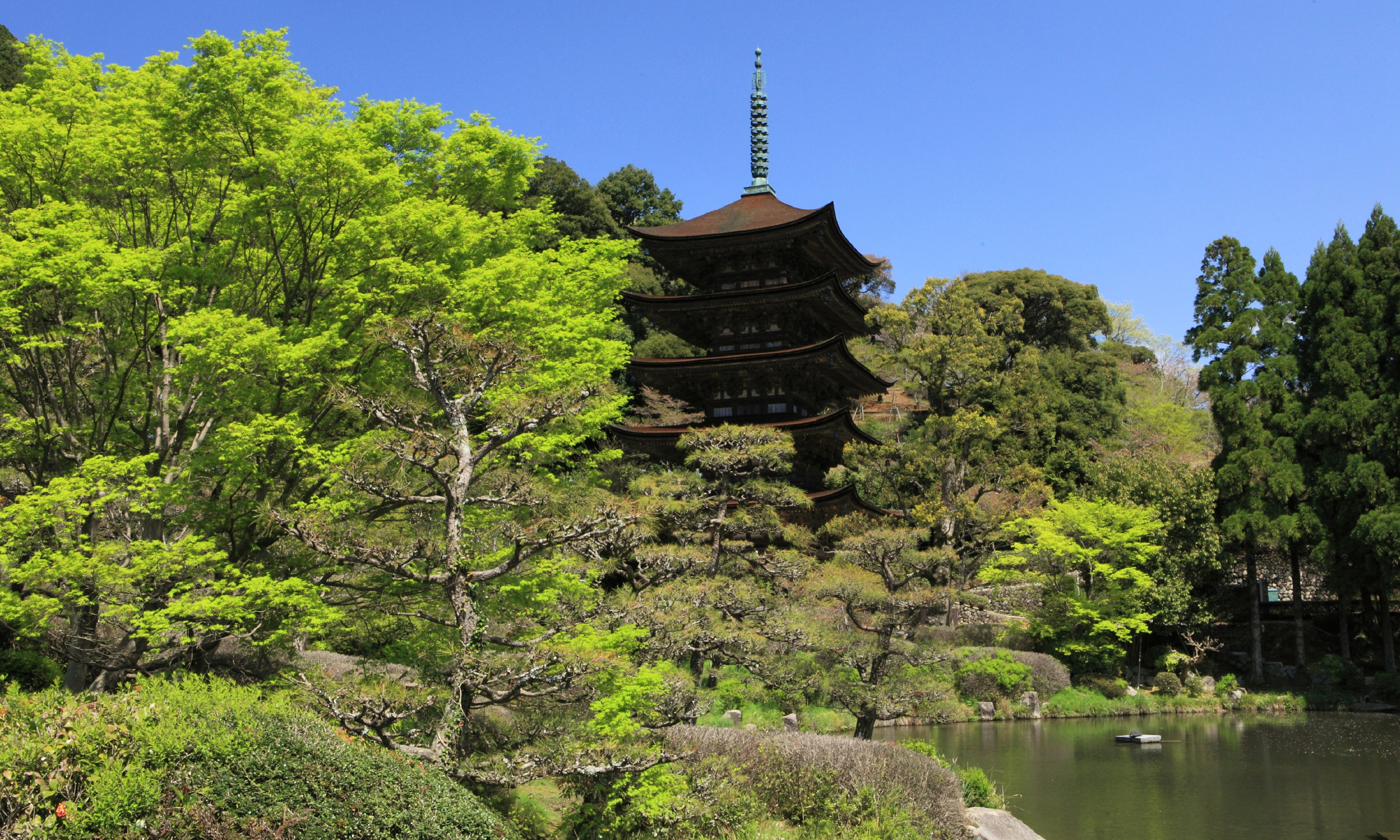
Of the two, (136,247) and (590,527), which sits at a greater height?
(136,247)

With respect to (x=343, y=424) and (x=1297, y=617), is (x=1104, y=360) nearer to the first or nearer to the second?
(x=1297, y=617)


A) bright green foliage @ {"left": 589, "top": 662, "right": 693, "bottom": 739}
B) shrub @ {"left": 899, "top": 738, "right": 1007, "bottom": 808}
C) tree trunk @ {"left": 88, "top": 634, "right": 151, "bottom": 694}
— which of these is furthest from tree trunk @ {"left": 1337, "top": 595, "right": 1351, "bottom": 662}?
tree trunk @ {"left": 88, "top": 634, "right": 151, "bottom": 694}


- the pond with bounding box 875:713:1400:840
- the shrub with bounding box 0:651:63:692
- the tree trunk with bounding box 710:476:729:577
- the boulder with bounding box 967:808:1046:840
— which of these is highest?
the tree trunk with bounding box 710:476:729:577

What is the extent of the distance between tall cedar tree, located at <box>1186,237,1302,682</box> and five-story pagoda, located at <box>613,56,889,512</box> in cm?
1142

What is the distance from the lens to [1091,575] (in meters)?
27.7

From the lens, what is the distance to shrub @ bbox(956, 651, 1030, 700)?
24.8 metres

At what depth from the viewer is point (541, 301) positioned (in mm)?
15164

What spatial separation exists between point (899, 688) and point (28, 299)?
14.5 m

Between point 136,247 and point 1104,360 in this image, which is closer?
point 136,247

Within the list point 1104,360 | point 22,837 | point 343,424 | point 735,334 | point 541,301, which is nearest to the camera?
point 22,837

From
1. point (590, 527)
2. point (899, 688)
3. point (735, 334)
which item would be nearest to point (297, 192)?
point (590, 527)

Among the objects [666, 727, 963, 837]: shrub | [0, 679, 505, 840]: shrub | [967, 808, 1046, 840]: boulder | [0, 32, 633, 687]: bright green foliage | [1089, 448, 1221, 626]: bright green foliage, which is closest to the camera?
[0, 679, 505, 840]: shrub

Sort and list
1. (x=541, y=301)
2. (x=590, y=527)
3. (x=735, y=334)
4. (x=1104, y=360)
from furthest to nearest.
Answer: (x=1104, y=360) < (x=735, y=334) < (x=541, y=301) < (x=590, y=527)

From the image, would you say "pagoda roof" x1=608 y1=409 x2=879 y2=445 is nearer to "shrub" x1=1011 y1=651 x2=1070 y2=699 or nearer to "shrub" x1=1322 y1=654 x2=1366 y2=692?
"shrub" x1=1011 y1=651 x2=1070 y2=699
